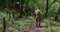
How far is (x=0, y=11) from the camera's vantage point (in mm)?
15367

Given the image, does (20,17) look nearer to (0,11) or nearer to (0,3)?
(0,11)

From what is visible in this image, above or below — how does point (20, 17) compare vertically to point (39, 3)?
below

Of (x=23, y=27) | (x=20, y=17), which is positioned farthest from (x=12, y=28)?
(x=20, y=17)

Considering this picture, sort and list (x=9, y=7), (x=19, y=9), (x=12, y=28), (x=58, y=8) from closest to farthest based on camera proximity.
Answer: (x=12, y=28) < (x=58, y=8) < (x=9, y=7) < (x=19, y=9)

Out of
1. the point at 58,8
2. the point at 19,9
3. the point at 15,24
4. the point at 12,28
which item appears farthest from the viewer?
the point at 19,9

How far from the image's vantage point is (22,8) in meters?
15.8

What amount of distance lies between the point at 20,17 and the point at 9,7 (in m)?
1.39

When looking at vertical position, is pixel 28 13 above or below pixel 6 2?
below

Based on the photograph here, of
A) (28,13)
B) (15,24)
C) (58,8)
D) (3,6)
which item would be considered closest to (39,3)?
(28,13)

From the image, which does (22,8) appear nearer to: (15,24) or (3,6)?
(3,6)

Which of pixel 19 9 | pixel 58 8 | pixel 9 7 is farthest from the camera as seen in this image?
pixel 19 9

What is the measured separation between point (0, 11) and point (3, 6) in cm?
107

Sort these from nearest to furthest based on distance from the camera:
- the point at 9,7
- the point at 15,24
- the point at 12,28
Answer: the point at 12,28 < the point at 15,24 < the point at 9,7

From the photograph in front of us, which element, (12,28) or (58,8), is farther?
(58,8)
